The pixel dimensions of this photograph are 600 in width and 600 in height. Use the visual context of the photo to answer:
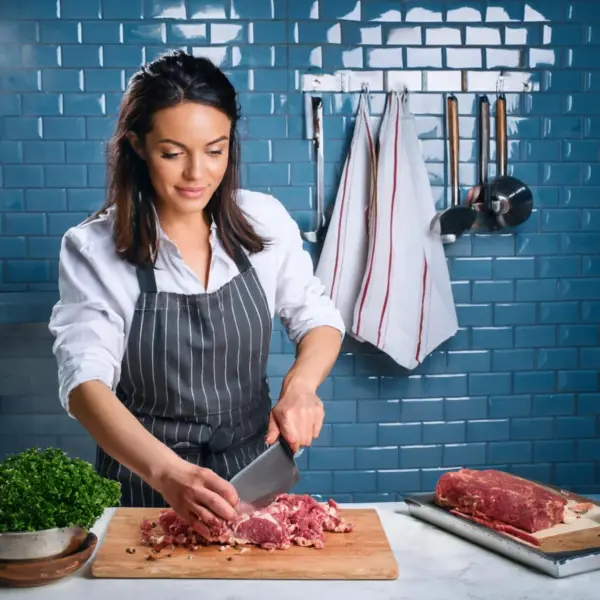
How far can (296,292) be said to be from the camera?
2.55 m

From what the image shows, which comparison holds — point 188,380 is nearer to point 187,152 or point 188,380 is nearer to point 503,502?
point 187,152

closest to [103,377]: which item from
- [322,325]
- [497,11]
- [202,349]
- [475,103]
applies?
[202,349]

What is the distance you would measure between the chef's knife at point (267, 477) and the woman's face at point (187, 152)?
0.71 m

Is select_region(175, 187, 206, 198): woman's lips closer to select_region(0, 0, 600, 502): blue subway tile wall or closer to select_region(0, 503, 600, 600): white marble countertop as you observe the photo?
select_region(0, 503, 600, 600): white marble countertop

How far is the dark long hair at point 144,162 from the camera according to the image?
215cm


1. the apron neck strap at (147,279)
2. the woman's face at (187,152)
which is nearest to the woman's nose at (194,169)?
the woman's face at (187,152)

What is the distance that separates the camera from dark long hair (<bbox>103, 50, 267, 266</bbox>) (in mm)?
2150

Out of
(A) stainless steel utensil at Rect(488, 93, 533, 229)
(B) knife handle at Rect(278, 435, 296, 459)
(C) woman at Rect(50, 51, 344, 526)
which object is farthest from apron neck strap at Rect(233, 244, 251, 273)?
(A) stainless steel utensil at Rect(488, 93, 533, 229)

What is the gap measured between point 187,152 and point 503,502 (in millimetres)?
1130

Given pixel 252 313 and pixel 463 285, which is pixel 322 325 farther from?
pixel 463 285

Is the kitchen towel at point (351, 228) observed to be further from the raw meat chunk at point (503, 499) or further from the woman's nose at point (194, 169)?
the raw meat chunk at point (503, 499)

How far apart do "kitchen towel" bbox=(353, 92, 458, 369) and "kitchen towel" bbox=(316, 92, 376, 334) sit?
5 cm

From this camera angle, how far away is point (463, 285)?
370 centimetres

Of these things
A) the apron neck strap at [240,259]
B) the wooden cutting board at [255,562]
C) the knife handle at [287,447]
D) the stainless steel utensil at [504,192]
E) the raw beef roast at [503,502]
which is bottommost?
the wooden cutting board at [255,562]
